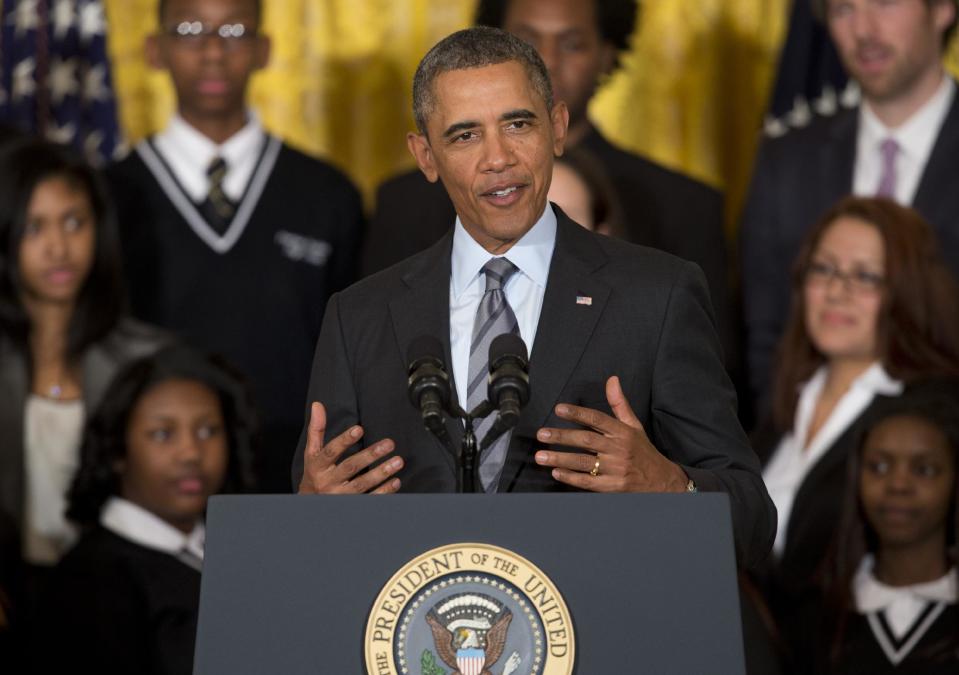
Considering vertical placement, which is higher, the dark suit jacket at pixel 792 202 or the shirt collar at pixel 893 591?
the dark suit jacket at pixel 792 202

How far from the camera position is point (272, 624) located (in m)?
2.11

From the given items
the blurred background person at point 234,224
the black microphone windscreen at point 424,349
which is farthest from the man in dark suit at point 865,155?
the black microphone windscreen at point 424,349

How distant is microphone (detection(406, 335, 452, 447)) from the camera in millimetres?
→ 2197

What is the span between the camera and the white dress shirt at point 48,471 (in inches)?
190

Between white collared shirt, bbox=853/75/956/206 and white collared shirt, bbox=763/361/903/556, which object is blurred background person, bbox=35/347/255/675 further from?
white collared shirt, bbox=853/75/956/206

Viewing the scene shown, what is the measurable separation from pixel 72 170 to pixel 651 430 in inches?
116

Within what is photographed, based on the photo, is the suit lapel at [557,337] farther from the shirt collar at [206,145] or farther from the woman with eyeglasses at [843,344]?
the shirt collar at [206,145]

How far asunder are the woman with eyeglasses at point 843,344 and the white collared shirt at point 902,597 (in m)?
0.26

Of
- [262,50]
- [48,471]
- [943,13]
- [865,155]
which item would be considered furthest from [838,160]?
[48,471]

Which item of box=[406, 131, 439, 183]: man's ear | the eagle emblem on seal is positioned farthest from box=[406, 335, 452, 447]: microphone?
box=[406, 131, 439, 183]: man's ear

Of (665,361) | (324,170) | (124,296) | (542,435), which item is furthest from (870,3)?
(542,435)

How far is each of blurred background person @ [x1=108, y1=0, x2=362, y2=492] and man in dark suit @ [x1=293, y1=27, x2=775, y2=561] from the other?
2416 mm

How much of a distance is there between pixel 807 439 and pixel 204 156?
207cm

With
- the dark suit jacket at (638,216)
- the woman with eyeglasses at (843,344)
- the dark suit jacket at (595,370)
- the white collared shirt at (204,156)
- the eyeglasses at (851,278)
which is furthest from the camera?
the white collared shirt at (204,156)
